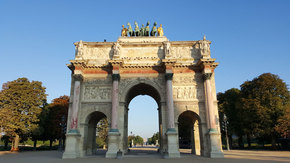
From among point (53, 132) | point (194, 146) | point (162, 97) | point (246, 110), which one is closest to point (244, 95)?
point (246, 110)

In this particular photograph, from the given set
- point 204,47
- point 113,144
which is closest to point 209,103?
point 204,47

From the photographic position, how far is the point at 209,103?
1917cm

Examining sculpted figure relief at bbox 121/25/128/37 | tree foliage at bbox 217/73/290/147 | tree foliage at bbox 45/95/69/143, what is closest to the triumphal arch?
sculpted figure relief at bbox 121/25/128/37

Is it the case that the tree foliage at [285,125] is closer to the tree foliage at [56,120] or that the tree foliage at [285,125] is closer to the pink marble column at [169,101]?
the pink marble column at [169,101]

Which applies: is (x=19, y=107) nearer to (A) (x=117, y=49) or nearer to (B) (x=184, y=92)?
(A) (x=117, y=49)

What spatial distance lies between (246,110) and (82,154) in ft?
83.4

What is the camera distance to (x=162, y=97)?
20344mm

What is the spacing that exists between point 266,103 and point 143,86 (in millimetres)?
20450

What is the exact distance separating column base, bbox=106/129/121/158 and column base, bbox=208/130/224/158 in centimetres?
856

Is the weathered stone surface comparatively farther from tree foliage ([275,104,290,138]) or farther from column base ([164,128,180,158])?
tree foliage ([275,104,290,138])

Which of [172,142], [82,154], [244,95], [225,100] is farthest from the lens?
[225,100]

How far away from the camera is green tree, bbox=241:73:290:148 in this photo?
92.9 feet

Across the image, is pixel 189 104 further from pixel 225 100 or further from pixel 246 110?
pixel 225 100

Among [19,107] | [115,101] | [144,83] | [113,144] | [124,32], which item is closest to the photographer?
[113,144]
